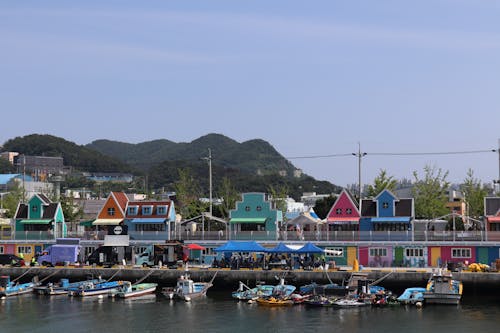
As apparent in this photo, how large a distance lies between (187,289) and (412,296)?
18.1 metres

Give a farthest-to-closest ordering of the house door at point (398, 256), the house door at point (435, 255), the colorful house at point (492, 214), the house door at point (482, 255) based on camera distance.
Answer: the colorful house at point (492, 214)
the house door at point (398, 256)
the house door at point (435, 255)
the house door at point (482, 255)

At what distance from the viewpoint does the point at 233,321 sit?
49.8m

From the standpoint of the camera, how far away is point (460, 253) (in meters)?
67.3

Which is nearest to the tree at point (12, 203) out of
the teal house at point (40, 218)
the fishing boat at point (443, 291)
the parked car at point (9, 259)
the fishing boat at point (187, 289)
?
the teal house at point (40, 218)

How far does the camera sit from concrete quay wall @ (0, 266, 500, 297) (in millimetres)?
59844

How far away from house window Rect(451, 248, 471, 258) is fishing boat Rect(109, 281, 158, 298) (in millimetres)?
A: 27780

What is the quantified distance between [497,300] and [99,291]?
108 ft

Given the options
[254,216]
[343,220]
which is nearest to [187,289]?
[254,216]

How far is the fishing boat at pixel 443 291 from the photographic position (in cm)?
5538

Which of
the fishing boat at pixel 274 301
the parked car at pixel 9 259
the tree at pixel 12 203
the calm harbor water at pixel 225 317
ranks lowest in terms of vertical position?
the calm harbor water at pixel 225 317

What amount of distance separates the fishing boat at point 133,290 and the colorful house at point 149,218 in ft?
52.1

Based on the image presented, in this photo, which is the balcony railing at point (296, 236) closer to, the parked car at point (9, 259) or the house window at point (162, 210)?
the house window at point (162, 210)

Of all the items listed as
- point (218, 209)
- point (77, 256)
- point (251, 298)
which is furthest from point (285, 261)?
point (218, 209)

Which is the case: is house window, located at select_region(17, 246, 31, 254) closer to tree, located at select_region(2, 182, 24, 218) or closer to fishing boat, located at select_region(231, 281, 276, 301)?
tree, located at select_region(2, 182, 24, 218)
